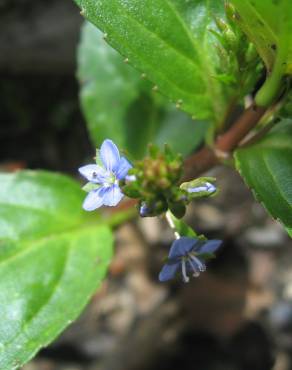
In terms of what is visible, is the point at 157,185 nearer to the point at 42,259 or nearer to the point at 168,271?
the point at 168,271

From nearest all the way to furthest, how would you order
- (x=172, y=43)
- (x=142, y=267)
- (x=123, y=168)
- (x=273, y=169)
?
(x=123, y=168) → (x=273, y=169) → (x=172, y=43) → (x=142, y=267)

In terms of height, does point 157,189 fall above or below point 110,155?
below

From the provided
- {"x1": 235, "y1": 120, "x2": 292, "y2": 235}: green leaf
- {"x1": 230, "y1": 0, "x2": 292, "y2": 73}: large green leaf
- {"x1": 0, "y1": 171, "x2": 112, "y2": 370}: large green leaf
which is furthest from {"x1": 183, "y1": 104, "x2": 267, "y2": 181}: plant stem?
{"x1": 0, "y1": 171, "x2": 112, "y2": 370}: large green leaf

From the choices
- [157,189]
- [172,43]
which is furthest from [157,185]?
[172,43]

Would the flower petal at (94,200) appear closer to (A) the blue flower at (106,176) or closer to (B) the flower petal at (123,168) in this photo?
(A) the blue flower at (106,176)

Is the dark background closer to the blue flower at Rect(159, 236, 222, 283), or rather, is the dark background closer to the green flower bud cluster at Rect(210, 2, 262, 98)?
the blue flower at Rect(159, 236, 222, 283)
